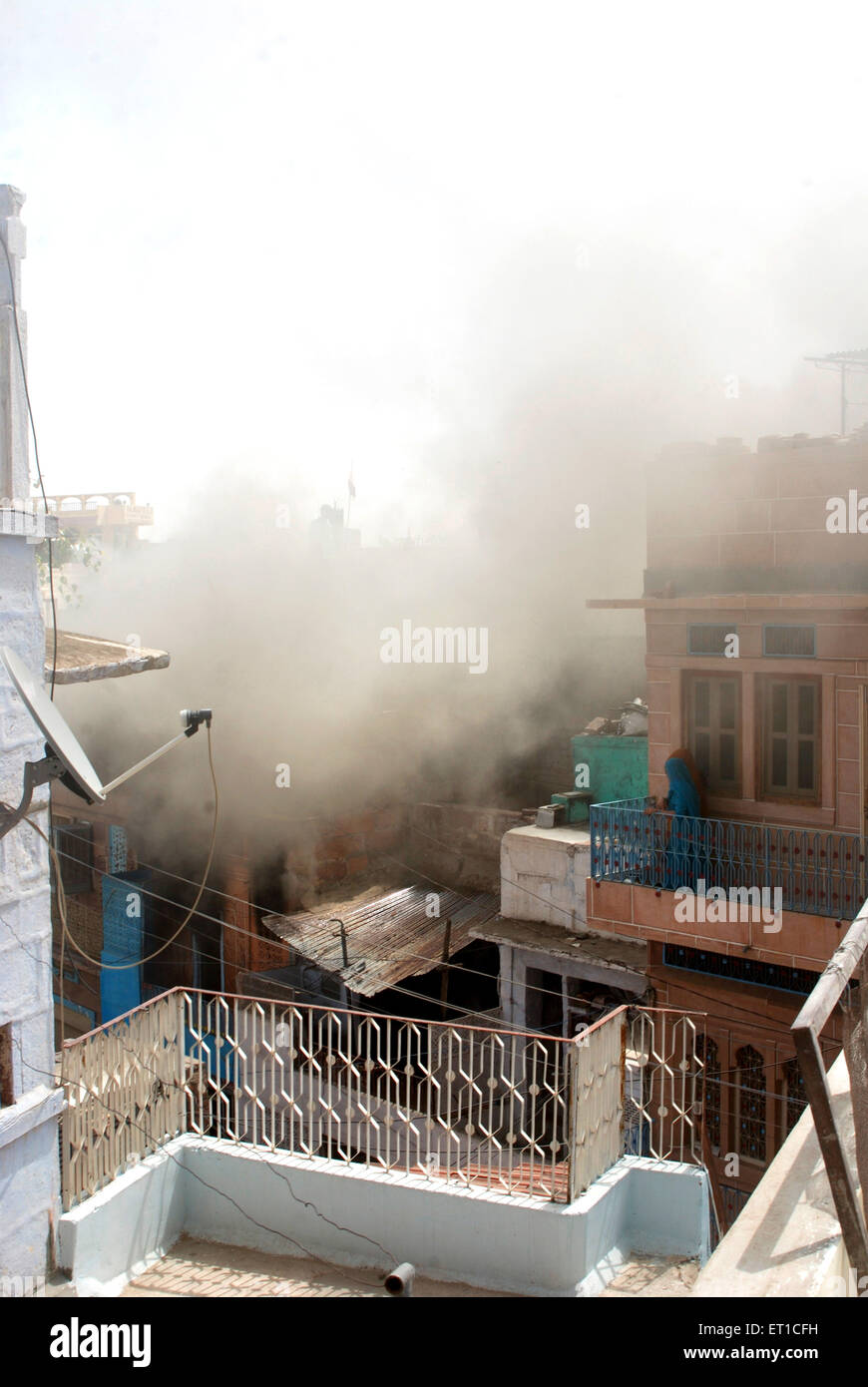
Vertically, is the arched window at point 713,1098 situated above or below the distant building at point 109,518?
below

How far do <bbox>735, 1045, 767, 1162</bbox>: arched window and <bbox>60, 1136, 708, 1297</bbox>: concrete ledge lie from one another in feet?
19.6

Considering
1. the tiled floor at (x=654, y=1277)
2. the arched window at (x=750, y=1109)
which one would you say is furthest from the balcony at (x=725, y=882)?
the tiled floor at (x=654, y=1277)

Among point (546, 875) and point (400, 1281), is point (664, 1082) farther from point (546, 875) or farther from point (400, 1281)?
point (546, 875)

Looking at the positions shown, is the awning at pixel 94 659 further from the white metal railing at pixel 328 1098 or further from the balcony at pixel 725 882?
the balcony at pixel 725 882

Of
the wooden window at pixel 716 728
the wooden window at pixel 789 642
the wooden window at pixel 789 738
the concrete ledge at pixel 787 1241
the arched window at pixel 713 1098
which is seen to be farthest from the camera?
the wooden window at pixel 716 728

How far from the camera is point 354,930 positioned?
53.0 ft

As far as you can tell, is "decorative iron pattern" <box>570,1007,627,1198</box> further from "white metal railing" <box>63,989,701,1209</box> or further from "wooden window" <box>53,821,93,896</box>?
"wooden window" <box>53,821,93,896</box>

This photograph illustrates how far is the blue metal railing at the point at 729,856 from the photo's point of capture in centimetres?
1030

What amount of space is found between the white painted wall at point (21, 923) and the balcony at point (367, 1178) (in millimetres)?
205

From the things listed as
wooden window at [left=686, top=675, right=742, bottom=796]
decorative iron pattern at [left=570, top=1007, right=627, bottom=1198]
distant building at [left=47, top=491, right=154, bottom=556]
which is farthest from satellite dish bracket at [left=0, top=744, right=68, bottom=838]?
distant building at [left=47, top=491, right=154, bottom=556]

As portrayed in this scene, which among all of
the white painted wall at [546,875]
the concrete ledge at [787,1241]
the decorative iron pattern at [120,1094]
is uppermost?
the concrete ledge at [787,1241]

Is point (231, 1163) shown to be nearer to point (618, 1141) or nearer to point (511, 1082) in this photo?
point (511, 1082)

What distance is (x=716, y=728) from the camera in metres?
11.6
